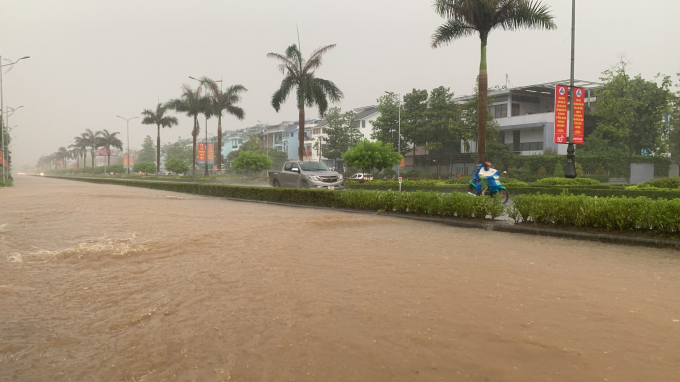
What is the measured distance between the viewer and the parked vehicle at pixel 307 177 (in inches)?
856

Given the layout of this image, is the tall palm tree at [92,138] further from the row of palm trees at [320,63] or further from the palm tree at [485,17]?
the palm tree at [485,17]

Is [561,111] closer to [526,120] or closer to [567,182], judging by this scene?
[567,182]

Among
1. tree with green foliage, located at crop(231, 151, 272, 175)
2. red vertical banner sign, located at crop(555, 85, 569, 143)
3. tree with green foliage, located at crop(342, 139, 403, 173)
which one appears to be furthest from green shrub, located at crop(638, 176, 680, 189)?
tree with green foliage, located at crop(231, 151, 272, 175)

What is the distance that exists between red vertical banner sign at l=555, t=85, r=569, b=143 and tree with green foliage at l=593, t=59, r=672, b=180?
19.2 metres

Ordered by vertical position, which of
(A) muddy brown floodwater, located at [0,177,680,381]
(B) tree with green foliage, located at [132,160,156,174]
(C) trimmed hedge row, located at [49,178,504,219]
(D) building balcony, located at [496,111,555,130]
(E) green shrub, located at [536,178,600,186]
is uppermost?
(D) building balcony, located at [496,111,555,130]

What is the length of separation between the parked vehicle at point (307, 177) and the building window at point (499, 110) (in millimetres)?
32084

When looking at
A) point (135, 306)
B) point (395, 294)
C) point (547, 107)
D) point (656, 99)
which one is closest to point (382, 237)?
point (395, 294)

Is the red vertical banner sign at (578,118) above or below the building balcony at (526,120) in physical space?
below

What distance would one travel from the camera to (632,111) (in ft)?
132

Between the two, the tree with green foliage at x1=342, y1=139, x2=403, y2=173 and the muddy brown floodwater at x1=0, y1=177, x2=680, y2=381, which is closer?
the muddy brown floodwater at x1=0, y1=177, x2=680, y2=381

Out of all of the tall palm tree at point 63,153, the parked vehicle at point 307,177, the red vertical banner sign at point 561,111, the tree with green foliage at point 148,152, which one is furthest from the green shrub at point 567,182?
the tall palm tree at point 63,153

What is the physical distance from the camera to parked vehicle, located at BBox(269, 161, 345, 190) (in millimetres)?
21734

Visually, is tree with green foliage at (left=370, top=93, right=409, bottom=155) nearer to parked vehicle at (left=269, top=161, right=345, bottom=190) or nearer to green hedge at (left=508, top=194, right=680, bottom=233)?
parked vehicle at (left=269, top=161, right=345, bottom=190)

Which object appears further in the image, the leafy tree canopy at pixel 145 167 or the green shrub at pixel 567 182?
the leafy tree canopy at pixel 145 167
